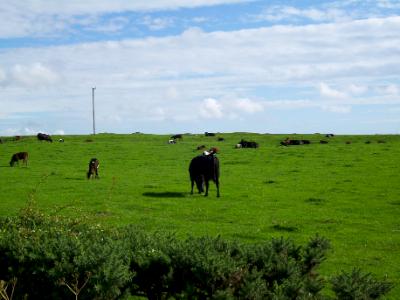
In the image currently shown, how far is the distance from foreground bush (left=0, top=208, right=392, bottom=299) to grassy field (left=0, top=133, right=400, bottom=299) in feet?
12.5

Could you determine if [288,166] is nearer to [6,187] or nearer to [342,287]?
[6,187]

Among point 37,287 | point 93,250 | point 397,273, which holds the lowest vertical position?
point 397,273

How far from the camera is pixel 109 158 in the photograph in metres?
47.4

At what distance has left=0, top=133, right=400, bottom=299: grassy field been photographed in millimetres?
17156

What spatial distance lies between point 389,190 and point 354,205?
4.99 metres

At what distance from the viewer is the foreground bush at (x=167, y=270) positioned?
7883 mm

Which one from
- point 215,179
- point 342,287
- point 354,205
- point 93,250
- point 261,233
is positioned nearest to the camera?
point 342,287

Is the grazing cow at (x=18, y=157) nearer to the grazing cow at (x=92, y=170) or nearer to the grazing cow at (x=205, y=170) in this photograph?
the grazing cow at (x=92, y=170)

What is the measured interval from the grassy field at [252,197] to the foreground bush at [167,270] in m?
3.81

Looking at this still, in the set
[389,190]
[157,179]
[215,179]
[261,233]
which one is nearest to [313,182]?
[389,190]

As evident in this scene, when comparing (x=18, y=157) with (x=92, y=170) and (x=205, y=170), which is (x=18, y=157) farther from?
(x=205, y=170)

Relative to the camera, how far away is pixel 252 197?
25.3 m

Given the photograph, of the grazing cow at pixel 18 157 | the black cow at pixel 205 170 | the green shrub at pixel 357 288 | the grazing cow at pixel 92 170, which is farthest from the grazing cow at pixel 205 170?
the grazing cow at pixel 18 157

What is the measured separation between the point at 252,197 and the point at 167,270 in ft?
54.9
